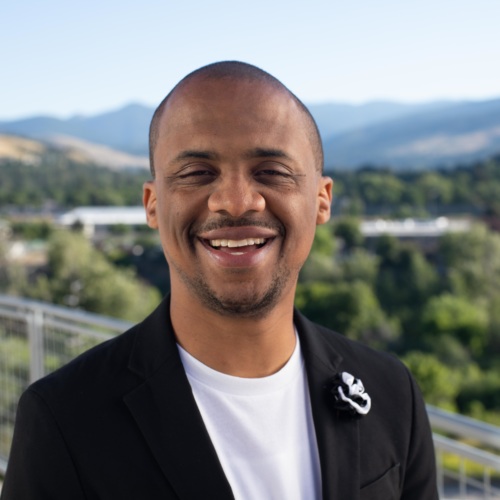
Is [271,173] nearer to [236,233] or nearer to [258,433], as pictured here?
[236,233]

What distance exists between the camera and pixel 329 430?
41.4 inches

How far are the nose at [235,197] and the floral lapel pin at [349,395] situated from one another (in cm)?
29

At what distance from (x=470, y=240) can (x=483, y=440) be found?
2221 inches

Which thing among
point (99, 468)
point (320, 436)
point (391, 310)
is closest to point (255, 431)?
point (320, 436)

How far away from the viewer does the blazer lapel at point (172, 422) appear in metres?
0.95

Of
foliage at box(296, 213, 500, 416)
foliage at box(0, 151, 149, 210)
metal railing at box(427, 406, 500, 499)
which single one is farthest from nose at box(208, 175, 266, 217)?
foliage at box(0, 151, 149, 210)

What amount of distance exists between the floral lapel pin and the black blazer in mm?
14

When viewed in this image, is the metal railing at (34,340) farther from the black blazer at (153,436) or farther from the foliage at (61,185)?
the foliage at (61,185)

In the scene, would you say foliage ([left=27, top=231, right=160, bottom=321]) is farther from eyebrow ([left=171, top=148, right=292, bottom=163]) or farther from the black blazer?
eyebrow ([left=171, top=148, right=292, bottom=163])

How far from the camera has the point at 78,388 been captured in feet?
3.28

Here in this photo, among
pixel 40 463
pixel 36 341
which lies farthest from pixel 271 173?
pixel 36 341

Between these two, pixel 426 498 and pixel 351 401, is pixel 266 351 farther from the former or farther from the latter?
pixel 426 498

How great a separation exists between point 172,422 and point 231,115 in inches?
16.0

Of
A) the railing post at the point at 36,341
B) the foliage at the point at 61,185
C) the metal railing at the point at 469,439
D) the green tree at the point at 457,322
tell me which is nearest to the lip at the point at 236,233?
the metal railing at the point at 469,439
